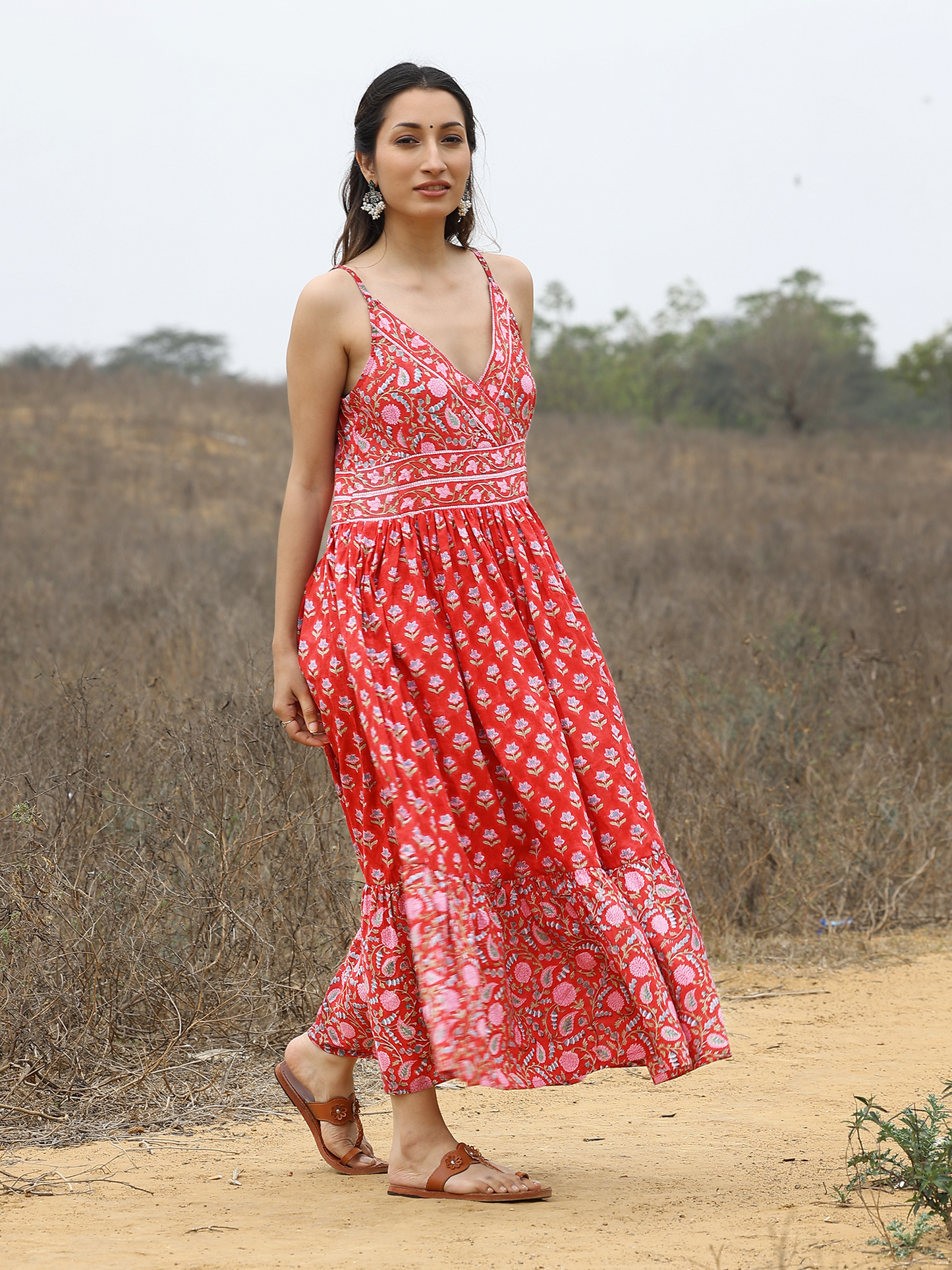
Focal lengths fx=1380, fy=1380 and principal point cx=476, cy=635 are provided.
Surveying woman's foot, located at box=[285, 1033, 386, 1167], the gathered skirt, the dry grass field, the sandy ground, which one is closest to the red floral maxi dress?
the gathered skirt

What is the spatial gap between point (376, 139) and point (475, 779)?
127 centimetres

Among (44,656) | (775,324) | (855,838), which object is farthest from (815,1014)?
(775,324)

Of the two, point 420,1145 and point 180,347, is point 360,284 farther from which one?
point 180,347

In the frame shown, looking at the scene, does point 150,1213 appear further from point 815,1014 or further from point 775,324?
point 775,324

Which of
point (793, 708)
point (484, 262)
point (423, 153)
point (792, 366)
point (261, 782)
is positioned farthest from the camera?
point (792, 366)

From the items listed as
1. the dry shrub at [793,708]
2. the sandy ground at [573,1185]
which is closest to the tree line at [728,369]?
the dry shrub at [793,708]

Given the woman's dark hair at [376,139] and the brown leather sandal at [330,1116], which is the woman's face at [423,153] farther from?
the brown leather sandal at [330,1116]

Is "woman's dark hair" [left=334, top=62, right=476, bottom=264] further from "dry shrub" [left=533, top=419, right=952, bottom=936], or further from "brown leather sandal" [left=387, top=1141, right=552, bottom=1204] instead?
"dry shrub" [left=533, top=419, right=952, bottom=936]

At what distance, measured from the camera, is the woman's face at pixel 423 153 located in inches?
105

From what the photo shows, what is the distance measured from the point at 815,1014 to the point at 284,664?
2.31 m

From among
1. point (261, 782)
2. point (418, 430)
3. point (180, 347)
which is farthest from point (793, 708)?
point (180, 347)

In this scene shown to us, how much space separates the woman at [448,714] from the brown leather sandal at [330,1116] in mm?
128

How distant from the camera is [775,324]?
3322 centimetres

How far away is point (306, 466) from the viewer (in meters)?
2.73
